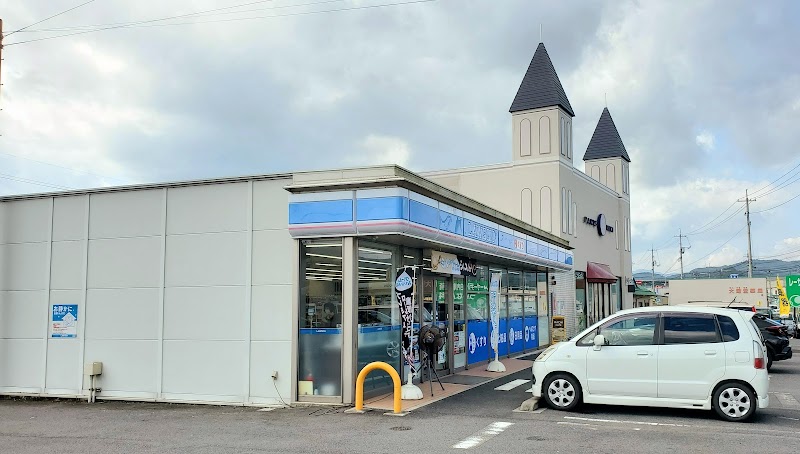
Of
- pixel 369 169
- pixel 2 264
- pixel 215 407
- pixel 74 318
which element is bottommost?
pixel 215 407

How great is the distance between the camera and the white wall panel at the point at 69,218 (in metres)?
14.3

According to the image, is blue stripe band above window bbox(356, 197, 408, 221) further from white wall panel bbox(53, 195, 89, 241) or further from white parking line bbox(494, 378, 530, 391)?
white wall panel bbox(53, 195, 89, 241)

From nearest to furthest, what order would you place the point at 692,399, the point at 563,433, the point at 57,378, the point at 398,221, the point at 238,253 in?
the point at 563,433 < the point at 692,399 < the point at 398,221 < the point at 238,253 < the point at 57,378

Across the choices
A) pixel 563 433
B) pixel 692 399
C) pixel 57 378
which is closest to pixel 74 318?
pixel 57 378

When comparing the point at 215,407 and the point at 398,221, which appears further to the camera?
the point at 215,407

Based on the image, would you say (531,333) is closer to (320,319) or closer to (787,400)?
(787,400)

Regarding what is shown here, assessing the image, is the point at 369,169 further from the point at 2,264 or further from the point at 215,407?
the point at 2,264

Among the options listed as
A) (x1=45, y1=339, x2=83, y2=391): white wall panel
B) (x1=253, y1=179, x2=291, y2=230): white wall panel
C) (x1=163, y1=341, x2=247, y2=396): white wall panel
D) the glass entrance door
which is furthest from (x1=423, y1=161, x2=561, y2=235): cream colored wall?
(x1=45, y1=339, x2=83, y2=391): white wall panel

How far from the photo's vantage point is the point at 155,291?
44.1 feet

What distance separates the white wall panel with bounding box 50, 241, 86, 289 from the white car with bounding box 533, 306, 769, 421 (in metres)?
9.53

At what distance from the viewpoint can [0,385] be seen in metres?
14.7

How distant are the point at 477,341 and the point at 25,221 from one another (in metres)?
10.9

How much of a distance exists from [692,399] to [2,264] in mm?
14058

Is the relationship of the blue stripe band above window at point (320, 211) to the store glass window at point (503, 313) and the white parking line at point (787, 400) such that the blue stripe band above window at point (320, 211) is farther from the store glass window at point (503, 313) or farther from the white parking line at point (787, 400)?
the store glass window at point (503, 313)
